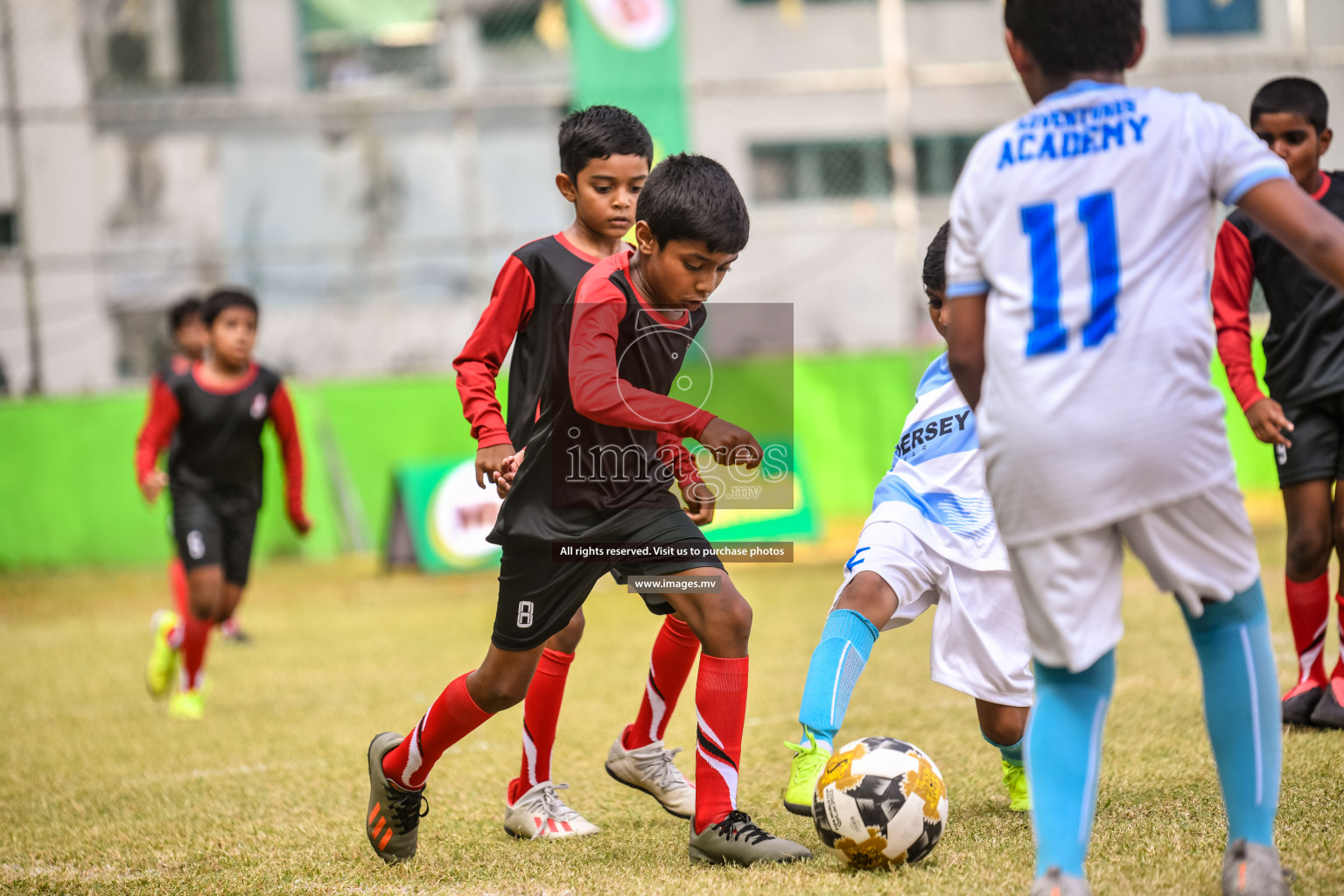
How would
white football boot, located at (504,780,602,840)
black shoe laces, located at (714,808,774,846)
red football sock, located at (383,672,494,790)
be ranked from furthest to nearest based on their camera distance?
white football boot, located at (504,780,602,840)
red football sock, located at (383,672,494,790)
black shoe laces, located at (714,808,774,846)

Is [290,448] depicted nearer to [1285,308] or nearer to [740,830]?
[740,830]

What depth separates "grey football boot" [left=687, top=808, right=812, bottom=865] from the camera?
3.25m

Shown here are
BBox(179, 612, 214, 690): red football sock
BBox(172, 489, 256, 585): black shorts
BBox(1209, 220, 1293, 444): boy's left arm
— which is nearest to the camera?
BBox(1209, 220, 1293, 444): boy's left arm

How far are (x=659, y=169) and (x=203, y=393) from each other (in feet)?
14.6

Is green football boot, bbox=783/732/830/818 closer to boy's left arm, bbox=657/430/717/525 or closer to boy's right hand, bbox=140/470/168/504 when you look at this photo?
boy's left arm, bbox=657/430/717/525

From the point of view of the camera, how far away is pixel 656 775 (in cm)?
396

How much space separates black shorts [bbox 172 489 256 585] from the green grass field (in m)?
0.73

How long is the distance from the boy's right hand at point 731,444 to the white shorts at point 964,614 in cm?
68

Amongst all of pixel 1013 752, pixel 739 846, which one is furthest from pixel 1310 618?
pixel 739 846

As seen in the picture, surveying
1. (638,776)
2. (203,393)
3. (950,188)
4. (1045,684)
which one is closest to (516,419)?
(638,776)

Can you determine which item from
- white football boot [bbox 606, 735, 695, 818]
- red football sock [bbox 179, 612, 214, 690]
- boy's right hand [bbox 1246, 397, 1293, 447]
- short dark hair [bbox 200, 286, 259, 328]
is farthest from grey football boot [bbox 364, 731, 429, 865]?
short dark hair [bbox 200, 286, 259, 328]

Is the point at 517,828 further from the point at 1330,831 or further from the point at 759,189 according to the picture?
the point at 759,189

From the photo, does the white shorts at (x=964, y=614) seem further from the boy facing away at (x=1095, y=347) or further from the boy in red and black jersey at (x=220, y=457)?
the boy in red and black jersey at (x=220, y=457)

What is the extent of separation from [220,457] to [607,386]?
176 inches
